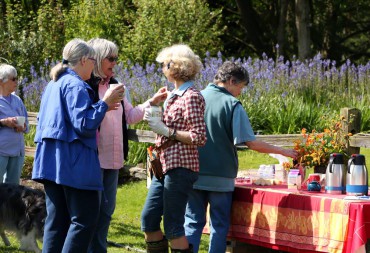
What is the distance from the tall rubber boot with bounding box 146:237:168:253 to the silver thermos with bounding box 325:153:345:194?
4.50ft

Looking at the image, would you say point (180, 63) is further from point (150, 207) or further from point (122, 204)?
point (122, 204)

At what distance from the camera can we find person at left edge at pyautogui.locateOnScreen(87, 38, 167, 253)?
6.61 meters

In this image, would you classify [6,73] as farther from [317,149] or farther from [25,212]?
[317,149]

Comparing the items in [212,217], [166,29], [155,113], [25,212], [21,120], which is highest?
[166,29]

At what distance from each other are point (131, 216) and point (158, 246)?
3337 mm

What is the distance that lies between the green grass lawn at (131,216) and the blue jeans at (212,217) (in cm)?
141

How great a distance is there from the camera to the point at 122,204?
10.9 metres

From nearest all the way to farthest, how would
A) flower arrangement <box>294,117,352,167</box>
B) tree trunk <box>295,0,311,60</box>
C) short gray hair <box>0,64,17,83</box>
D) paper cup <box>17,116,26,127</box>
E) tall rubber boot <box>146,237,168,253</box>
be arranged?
tall rubber boot <box>146,237,168,253</box>
flower arrangement <box>294,117,352,167</box>
paper cup <box>17,116,26,127</box>
short gray hair <box>0,64,17,83</box>
tree trunk <box>295,0,311,60</box>

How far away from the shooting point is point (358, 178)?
6594mm

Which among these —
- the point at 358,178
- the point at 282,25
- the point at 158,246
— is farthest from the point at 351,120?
the point at 282,25

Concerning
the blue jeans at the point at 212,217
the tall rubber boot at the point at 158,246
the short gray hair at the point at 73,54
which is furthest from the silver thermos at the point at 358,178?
the short gray hair at the point at 73,54

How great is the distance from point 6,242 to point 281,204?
10.5 ft

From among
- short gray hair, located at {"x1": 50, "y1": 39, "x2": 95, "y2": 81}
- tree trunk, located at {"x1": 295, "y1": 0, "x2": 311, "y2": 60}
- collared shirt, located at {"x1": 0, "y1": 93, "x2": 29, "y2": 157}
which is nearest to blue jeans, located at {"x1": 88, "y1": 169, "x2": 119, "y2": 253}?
short gray hair, located at {"x1": 50, "y1": 39, "x2": 95, "y2": 81}

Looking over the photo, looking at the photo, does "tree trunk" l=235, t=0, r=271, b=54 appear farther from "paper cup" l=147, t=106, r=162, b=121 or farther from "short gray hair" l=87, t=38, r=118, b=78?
"paper cup" l=147, t=106, r=162, b=121
